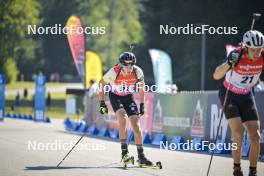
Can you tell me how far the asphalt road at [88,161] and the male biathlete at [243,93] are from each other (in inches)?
70.9

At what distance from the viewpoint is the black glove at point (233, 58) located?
9438mm

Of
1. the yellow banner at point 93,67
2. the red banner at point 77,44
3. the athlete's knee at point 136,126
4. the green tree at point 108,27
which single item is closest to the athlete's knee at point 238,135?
the athlete's knee at point 136,126

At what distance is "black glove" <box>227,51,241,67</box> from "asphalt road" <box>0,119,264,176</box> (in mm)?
2518

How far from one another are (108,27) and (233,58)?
7164 cm

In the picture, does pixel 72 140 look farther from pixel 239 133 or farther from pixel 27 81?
pixel 27 81

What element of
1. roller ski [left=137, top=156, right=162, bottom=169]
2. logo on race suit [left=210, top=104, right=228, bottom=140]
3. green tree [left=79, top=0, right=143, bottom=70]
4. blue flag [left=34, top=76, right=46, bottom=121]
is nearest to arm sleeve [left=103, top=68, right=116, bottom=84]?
roller ski [left=137, top=156, right=162, bottom=169]

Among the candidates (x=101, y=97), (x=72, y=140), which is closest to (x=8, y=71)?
(x=72, y=140)

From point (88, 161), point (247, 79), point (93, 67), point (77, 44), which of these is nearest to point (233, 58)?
point (247, 79)

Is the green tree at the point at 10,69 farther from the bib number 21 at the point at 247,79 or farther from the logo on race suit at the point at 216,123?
the bib number 21 at the point at 247,79

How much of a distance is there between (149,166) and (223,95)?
266 cm

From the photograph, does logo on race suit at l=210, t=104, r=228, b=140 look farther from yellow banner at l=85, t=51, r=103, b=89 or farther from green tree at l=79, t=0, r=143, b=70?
green tree at l=79, t=0, r=143, b=70

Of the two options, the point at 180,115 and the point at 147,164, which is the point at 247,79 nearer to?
the point at 147,164

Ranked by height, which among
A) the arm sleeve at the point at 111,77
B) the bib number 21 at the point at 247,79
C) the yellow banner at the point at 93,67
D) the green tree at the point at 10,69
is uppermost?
the green tree at the point at 10,69

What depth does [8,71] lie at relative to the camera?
6800 centimetres
